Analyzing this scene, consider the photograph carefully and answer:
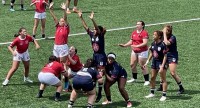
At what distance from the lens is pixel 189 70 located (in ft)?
63.9

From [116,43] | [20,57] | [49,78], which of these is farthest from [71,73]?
[116,43]

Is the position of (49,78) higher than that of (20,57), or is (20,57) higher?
(20,57)

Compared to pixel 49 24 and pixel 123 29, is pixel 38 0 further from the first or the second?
pixel 123 29

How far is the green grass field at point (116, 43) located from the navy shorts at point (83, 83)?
122 centimetres

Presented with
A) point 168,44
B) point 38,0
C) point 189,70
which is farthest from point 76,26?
point 168,44

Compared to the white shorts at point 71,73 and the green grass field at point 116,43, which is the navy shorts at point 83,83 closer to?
the green grass field at point 116,43

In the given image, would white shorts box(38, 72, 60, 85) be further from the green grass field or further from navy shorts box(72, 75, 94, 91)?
navy shorts box(72, 75, 94, 91)

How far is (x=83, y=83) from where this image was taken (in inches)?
561

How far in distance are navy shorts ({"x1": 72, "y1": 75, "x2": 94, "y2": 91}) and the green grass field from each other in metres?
1.22

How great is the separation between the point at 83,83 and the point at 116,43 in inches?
378

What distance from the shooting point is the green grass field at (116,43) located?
52.4 ft

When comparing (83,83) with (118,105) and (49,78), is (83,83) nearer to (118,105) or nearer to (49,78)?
(49,78)

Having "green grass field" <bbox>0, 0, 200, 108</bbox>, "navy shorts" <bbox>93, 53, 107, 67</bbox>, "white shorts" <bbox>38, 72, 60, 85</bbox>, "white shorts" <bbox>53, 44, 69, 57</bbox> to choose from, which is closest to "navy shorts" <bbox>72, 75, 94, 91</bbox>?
"green grass field" <bbox>0, 0, 200, 108</bbox>

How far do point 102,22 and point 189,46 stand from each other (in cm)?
612
